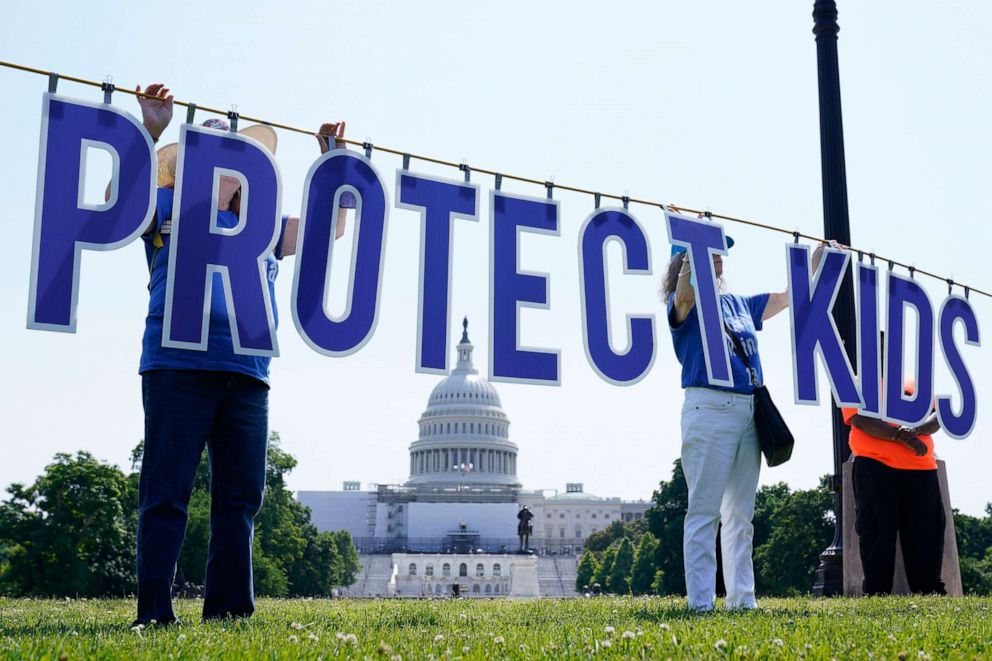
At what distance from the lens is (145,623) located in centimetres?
505

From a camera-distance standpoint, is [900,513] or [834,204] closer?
[900,513]

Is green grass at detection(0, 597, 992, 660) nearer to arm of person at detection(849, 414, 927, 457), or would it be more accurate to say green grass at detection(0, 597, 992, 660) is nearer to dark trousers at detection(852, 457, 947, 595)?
dark trousers at detection(852, 457, 947, 595)


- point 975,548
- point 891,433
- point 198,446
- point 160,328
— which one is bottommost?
point 975,548

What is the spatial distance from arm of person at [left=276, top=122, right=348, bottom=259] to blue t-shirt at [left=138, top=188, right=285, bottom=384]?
57cm

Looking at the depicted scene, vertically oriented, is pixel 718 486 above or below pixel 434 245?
below

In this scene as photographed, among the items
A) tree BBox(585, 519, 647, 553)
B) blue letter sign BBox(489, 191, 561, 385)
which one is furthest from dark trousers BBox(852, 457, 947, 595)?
tree BBox(585, 519, 647, 553)

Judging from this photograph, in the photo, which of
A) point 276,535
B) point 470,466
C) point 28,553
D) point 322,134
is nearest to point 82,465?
point 28,553

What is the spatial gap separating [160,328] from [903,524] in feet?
22.6

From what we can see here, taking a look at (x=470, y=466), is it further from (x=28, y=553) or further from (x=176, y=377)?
(x=176, y=377)

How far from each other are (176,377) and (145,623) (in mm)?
1252

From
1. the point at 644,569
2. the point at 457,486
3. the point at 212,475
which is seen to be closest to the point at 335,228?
the point at 212,475

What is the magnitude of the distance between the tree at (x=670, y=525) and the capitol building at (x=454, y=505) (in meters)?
66.5

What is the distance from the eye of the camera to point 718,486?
6.71 m

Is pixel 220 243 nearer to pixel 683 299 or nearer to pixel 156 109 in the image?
pixel 156 109
